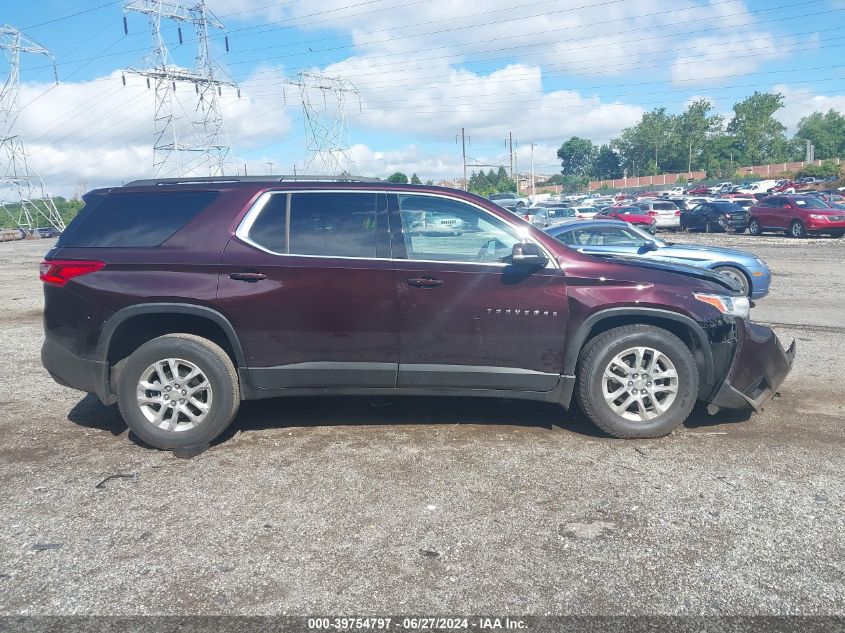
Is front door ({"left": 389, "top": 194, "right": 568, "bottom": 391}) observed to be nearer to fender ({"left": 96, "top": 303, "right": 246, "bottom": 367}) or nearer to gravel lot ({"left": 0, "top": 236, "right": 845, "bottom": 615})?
gravel lot ({"left": 0, "top": 236, "right": 845, "bottom": 615})

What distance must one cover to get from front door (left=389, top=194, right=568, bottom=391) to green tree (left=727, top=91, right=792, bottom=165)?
408ft

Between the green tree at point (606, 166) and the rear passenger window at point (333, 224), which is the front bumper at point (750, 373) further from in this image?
the green tree at point (606, 166)

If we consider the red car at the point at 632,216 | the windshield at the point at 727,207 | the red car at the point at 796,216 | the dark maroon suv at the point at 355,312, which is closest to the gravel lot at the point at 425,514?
the dark maroon suv at the point at 355,312

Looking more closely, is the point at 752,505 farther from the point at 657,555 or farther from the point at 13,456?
the point at 13,456

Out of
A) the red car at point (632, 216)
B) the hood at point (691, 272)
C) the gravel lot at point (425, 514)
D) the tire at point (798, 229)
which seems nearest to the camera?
the gravel lot at point (425, 514)

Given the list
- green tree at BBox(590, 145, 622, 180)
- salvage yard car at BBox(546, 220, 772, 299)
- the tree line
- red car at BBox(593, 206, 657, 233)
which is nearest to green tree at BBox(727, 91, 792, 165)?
the tree line

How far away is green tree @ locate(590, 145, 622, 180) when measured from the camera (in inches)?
5413

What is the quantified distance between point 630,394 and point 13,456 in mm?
4320

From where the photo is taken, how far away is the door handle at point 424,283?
189 inches

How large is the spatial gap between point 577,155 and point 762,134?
45.8 meters

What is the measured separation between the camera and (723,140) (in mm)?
116688

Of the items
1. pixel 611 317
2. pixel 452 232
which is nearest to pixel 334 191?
pixel 452 232

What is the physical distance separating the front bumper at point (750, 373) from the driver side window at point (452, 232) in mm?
1786

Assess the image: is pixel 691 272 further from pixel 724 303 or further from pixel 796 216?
pixel 796 216
